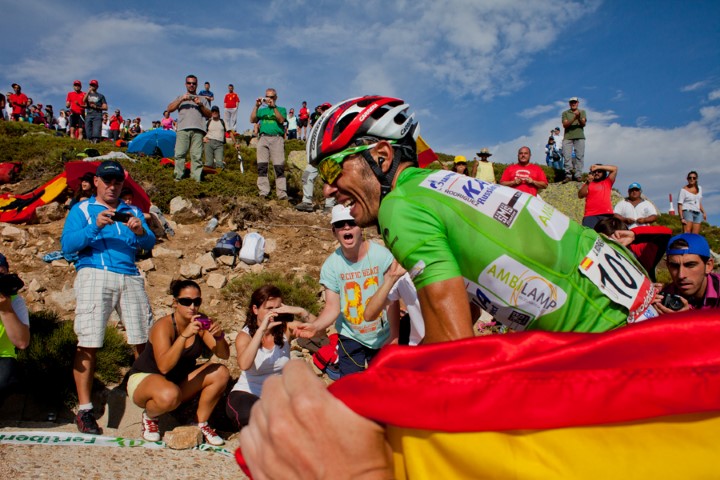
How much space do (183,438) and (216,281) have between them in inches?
164

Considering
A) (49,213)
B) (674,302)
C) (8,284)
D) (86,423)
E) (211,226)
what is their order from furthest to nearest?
(211,226), (49,213), (86,423), (8,284), (674,302)

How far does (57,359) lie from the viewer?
6344 millimetres

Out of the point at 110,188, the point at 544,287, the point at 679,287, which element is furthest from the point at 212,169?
the point at 544,287

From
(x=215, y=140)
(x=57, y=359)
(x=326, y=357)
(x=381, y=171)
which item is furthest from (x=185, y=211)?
(x=381, y=171)

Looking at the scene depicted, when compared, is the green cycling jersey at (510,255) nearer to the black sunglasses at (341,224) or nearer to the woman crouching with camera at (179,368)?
the black sunglasses at (341,224)

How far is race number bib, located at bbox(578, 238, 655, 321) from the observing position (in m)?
1.77

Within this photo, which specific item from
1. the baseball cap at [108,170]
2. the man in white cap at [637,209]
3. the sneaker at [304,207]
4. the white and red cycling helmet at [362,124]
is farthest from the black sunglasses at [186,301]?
the man in white cap at [637,209]

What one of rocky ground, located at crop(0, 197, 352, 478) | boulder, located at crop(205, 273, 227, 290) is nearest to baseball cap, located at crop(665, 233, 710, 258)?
rocky ground, located at crop(0, 197, 352, 478)

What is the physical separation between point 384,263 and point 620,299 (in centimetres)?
383

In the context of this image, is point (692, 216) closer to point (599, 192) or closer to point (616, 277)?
point (599, 192)

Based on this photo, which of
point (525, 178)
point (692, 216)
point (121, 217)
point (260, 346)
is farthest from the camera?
point (692, 216)

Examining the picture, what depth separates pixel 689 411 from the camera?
0.90 m

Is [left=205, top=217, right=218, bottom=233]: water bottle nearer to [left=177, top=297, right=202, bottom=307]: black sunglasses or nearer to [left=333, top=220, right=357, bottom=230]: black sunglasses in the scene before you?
[left=177, top=297, right=202, bottom=307]: black sunglasses

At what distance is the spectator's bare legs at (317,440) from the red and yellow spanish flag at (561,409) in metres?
0.03
